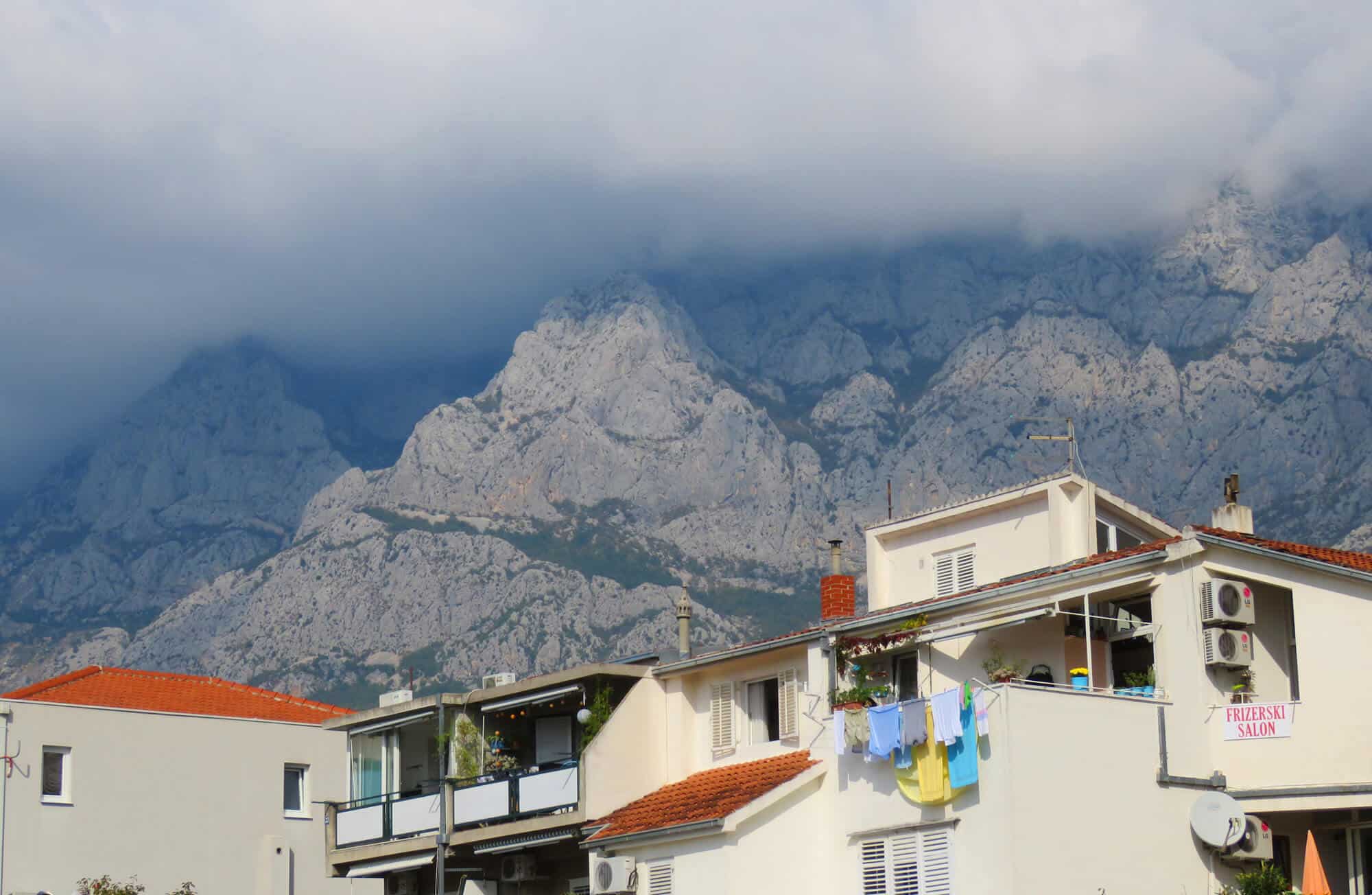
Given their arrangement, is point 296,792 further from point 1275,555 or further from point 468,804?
point 1275,555

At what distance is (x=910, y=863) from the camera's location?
121 ft

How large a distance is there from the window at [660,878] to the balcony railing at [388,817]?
36.0 feet

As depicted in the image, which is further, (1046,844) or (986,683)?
(986,683)

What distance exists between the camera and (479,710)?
51.3m

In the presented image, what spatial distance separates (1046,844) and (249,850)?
3521 cm

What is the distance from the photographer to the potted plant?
3800cm

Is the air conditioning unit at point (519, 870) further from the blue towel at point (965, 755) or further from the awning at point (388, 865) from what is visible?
the blue towel at point (965, 755)

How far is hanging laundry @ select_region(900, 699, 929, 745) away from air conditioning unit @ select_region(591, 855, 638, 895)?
27.9ft

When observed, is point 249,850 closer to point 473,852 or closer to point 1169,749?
point 473,852

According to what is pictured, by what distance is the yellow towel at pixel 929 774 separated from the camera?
3600cm

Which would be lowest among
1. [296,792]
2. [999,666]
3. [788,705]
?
[296,792]

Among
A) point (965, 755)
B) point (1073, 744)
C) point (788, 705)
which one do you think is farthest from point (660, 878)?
point (1073, 744)

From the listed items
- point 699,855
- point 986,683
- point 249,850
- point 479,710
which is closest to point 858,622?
point 986,683

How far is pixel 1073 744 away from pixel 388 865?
24.7m
